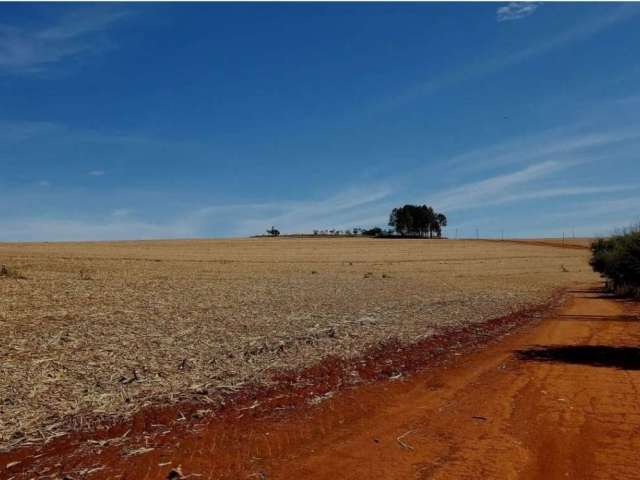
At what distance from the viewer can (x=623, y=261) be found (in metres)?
22.8

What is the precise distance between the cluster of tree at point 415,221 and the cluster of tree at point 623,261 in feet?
360

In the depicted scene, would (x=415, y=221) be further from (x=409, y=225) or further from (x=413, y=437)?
(x=413, y=437)

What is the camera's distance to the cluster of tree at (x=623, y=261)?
21.4 metres

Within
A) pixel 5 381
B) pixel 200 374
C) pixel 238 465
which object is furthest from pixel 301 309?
pixel 238 465

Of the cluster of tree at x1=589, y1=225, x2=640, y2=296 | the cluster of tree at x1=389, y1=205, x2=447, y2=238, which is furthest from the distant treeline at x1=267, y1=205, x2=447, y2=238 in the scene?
the cluster of tree at x1=589, y1=225, x2=640, y2=296

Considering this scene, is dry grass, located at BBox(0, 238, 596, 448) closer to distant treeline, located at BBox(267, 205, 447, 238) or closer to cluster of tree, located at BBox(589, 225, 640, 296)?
cluster of tree, located at BBox(589, 225, 640, 296)

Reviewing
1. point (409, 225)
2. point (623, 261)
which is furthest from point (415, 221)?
point (623, 261)

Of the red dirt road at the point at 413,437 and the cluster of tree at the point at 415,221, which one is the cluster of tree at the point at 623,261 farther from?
the cluster of tree at the point at 415,221

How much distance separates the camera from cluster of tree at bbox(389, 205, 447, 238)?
148 metres

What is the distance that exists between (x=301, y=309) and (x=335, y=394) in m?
9.54

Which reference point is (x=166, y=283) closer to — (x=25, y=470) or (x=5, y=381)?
(x=5, y=381)

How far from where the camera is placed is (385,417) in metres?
7.44

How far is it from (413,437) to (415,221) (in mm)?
145350

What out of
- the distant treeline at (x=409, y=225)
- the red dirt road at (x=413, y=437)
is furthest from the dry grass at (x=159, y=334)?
the distant treeline at (x=409, y=225)
